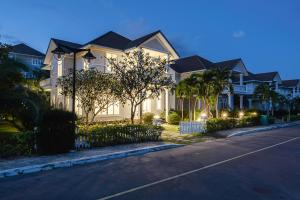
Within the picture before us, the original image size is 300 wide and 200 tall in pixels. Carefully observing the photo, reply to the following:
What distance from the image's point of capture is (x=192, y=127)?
1962 centimetres

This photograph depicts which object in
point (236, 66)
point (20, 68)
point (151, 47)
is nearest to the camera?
point (20, 68)

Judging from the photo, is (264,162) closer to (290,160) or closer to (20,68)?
(290,160)

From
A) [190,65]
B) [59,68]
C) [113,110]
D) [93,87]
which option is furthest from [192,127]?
[190,65]

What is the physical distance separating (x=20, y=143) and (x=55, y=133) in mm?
1328

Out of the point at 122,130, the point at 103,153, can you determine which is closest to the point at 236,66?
the point at 122,130

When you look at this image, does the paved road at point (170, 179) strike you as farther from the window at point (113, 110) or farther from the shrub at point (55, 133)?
the window at point (113, 110)

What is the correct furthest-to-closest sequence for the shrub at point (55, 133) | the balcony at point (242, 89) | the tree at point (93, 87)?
the balcony at point (242, 89) → the tree at point (93, 87) → the shrub at point (55, 133)

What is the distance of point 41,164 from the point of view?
9148 millimetres

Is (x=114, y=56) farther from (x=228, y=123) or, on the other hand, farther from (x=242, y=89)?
(x=242, y=89)

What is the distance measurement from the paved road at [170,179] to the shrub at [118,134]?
2631 millimetres

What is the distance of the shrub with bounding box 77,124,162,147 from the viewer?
42.2ft

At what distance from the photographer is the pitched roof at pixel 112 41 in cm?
2453

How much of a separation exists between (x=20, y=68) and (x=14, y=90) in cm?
113

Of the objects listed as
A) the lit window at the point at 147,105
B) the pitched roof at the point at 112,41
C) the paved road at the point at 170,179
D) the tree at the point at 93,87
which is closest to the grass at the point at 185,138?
the tree at the point at 93,87
